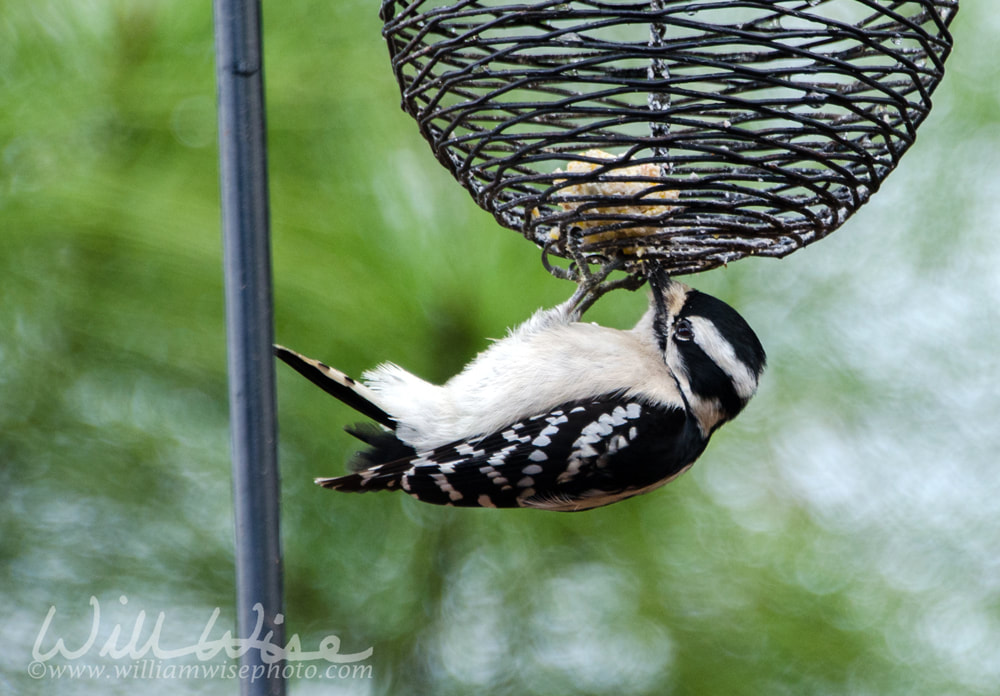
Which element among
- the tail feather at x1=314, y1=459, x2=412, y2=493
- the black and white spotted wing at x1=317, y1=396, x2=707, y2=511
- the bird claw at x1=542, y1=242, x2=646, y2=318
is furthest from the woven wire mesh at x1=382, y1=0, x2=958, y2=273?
the tail feather at x1=314, y1=459, x2=412, y2=493

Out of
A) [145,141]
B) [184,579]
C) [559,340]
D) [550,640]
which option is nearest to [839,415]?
[550,640]

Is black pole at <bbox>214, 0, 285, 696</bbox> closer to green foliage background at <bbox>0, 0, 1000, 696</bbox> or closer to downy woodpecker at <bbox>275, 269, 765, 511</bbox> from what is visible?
downy woodpecker at <bbox>275, 269, 765, 511</bbox>

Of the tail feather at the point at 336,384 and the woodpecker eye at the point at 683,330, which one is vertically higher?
the woodpecker eye at the point at 683,330

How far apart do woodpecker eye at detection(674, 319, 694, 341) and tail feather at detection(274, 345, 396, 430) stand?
0.33m

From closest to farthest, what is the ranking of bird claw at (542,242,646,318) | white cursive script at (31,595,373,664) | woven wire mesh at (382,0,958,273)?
1. woven wire mesh at (382,0,958,273)
2. bird claw at (542,242,646,318)
3. white cursive script at (31,595,373,664)

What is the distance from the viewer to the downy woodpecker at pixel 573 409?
95 cm

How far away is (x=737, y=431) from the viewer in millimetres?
1498

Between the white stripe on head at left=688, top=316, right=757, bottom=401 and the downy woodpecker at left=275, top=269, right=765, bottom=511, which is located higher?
the white stripe on head at left=688, top=316, right=757, bottom=401

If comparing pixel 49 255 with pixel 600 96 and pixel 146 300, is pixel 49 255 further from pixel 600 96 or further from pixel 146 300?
pixel 600 96

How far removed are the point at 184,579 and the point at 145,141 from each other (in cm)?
70

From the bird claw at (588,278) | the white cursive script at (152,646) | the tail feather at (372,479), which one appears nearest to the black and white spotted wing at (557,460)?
the tail feather at (372,479)

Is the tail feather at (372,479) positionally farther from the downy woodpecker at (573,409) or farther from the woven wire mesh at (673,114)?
the woven wire mesh at (673,114)

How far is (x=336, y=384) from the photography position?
976 millimetres

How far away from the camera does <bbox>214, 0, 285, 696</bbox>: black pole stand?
655 millimetres
